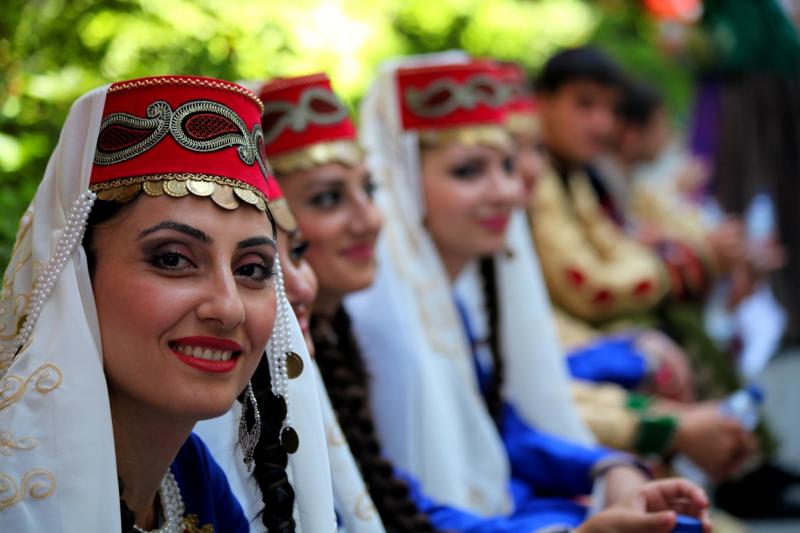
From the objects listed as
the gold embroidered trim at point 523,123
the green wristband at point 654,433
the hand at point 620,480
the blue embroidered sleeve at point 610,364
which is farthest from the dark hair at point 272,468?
the gold embroidered trim at point 523,123

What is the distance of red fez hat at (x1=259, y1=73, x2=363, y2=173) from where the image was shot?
2826 millimetres

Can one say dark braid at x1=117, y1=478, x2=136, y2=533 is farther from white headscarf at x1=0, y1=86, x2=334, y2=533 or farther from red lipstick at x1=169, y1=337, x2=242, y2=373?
red lipstick at x1=169, y1=337, x2=242, y2=373

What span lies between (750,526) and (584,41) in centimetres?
336

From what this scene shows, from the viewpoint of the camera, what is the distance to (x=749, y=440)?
422 cm

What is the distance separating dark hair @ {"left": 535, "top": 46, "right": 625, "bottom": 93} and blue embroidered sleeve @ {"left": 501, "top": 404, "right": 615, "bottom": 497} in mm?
2623

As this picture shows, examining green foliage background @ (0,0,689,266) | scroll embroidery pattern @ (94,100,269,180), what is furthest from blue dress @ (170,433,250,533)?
green foliage background @ (0,0,689,266)

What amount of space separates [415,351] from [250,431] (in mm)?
1282

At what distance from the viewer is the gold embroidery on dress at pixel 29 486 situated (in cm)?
169

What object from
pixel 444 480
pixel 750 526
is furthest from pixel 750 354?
pixel 444 480

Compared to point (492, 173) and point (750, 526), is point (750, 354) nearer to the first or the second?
point (750, 526)

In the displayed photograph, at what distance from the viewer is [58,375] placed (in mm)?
1742

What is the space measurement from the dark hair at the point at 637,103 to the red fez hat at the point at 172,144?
4.35m

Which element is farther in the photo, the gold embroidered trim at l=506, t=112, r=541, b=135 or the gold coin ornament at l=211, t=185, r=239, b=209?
the gold embroidered trim at l=506, t=112, r=541, b=135

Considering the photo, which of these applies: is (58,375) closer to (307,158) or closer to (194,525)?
(194,525)
